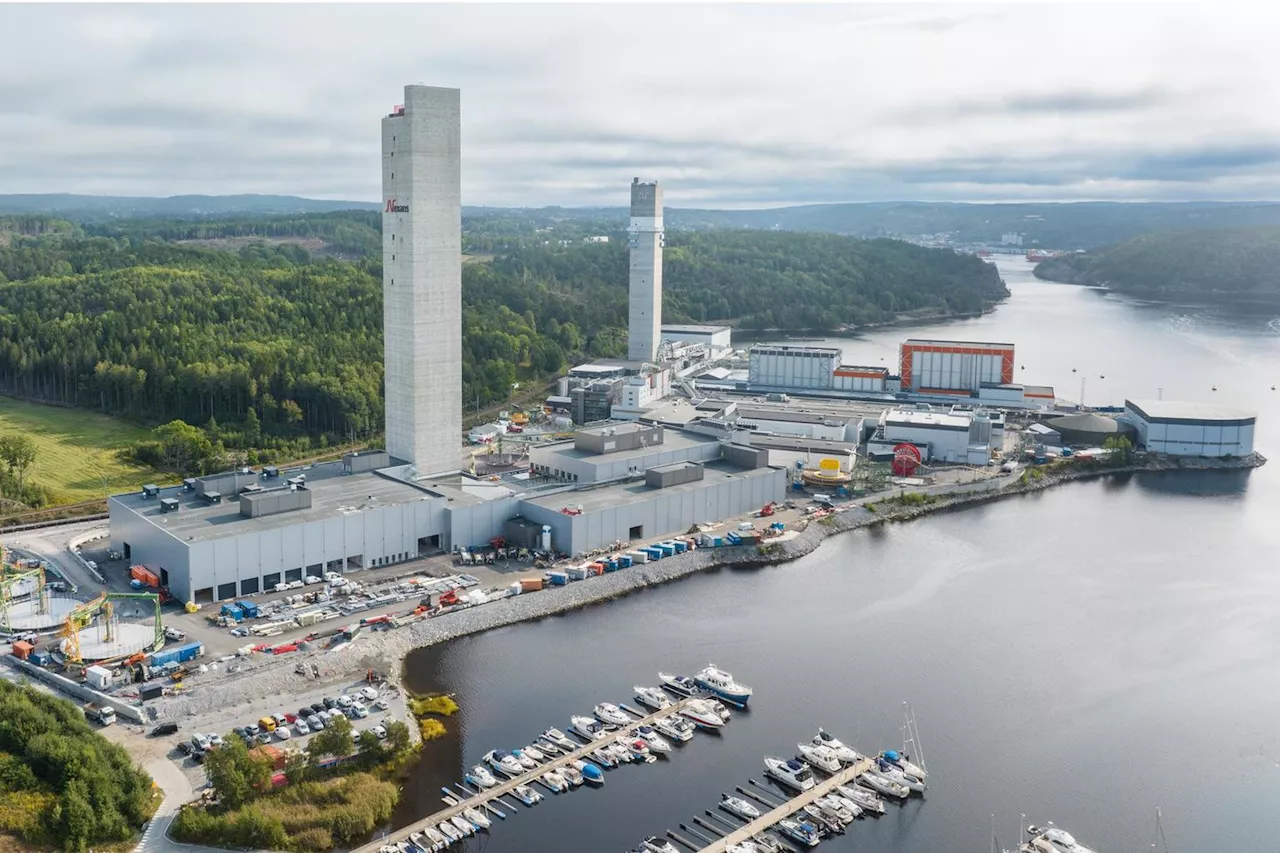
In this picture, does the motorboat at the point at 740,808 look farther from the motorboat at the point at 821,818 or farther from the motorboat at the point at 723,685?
the motorboat at the point at 723,685

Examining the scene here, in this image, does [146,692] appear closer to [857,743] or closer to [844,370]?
[857,743]

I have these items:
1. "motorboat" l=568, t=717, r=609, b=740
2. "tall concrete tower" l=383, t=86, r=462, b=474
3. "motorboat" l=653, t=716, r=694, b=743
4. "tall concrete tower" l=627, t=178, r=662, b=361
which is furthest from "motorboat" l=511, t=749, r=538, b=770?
"tall concrete tower" l=627, t=178, r=662, b=361

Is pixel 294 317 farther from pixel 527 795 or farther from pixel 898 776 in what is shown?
pixel 898 776

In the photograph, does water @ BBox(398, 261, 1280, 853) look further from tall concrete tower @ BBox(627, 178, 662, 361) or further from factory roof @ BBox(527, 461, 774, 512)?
tall concrete tower @ BBox(627, 178, 662, 361)

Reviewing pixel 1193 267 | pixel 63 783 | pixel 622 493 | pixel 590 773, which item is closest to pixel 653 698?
pixel 590 773

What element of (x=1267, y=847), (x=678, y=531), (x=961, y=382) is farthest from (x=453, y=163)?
(x=961, y=382)

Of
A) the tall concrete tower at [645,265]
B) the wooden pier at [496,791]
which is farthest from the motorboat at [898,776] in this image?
the tall concrete tower at [645,265]
